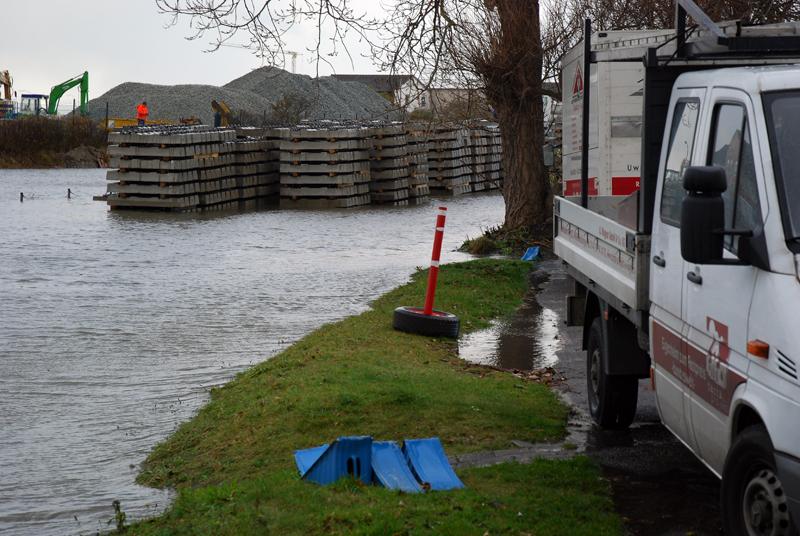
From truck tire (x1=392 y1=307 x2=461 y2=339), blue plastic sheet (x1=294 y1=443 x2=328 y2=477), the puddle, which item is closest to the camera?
blue plastic sheet (x1=294 y1=443 x2=328 y2=477)

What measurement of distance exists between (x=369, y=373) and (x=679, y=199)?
4.45 m

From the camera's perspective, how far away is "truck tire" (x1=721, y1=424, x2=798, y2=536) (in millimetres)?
4953

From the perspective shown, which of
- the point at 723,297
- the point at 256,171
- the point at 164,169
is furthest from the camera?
the point at 256,171

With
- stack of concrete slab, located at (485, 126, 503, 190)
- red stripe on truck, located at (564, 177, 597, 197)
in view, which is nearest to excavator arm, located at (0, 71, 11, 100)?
stack of concrete slab, located at (485, 126, 503, 190)

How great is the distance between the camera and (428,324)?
12.9 meters

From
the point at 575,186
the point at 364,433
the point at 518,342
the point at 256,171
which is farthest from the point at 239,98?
the point at 364,433

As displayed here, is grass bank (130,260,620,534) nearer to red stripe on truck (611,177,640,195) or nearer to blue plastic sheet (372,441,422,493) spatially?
blue plastic sheet (372,441,422,493)

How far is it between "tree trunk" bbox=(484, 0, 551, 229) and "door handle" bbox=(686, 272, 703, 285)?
51.5ft

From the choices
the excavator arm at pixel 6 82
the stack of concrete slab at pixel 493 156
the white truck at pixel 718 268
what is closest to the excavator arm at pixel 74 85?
the excavator arm at pixel 6 82

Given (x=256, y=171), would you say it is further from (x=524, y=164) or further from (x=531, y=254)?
(x=531, y=254)

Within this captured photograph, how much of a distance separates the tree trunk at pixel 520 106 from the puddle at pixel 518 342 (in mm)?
7584

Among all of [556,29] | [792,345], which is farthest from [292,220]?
[792,345]

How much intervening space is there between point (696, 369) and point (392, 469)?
6.63 feet

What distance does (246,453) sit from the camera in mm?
8375
